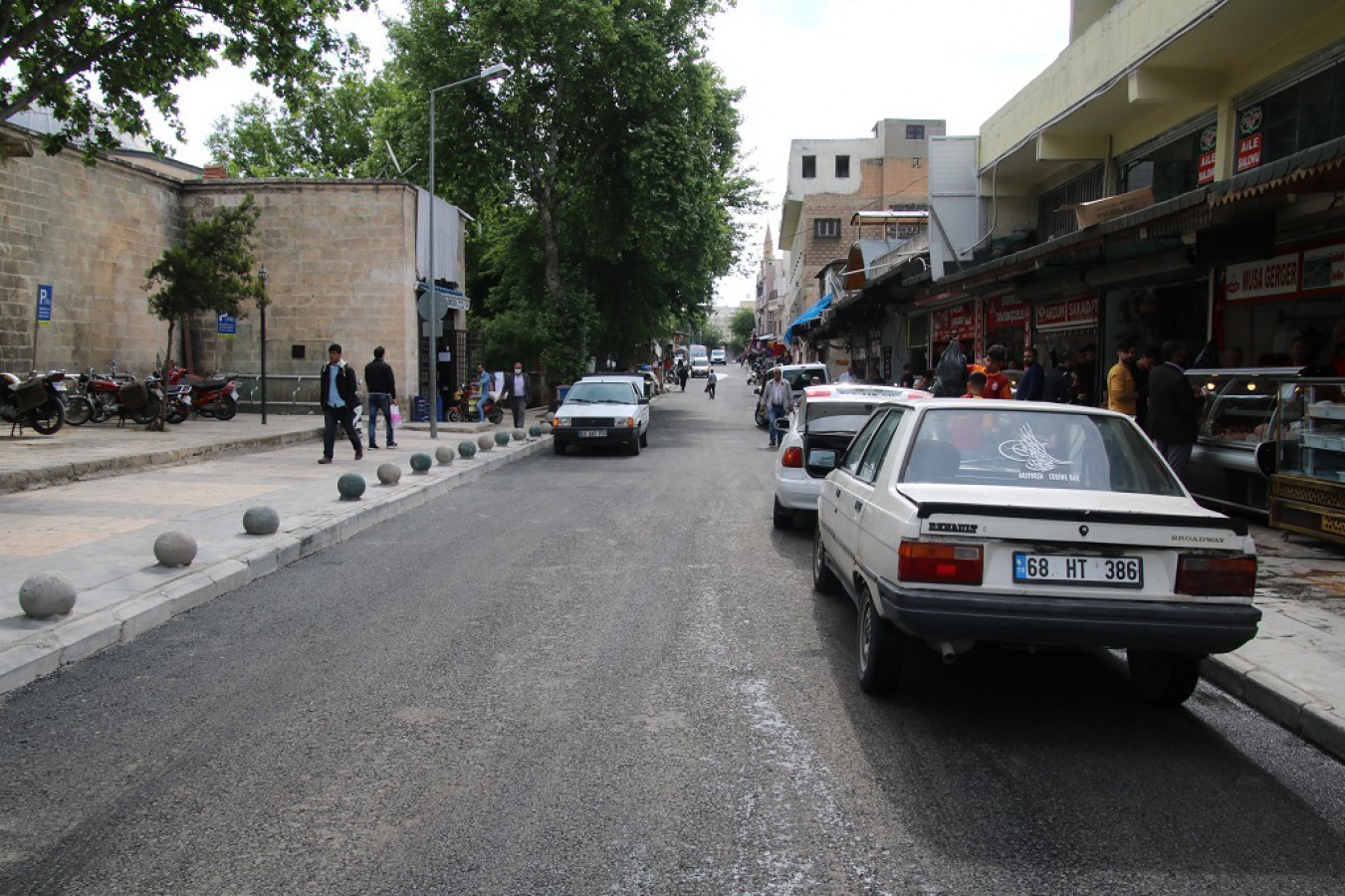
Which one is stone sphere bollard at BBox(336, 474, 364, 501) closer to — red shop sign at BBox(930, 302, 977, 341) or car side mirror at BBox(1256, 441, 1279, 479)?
car side mirror at BBox(1256, 441, 1279, 479)

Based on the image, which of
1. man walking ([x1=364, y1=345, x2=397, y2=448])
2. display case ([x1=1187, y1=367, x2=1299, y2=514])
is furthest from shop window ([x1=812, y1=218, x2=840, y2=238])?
display case ([x1=1187, y1=367, x2=1299, y2=514])

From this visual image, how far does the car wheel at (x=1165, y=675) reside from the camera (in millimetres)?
4766

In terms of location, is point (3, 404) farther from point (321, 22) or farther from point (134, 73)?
point (321, 22)

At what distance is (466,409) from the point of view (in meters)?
26.2

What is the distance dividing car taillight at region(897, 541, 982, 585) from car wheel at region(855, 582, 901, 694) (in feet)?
1.48

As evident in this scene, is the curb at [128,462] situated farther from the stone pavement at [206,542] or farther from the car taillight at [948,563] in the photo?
the car taillight at [948,563]

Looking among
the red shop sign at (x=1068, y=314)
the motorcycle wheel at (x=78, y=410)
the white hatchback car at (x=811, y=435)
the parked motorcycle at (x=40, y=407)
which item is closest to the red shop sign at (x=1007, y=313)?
the red shop sign at (x=1068, y=314)

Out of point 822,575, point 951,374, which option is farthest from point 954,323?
point 822,575

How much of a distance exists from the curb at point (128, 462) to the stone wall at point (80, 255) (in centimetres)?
518

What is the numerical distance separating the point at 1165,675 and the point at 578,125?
30146mm

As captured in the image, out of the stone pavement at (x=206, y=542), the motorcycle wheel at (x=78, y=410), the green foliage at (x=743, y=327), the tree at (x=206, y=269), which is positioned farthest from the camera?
the green foliage at (x=743, y=327)

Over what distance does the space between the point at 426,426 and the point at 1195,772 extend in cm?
2220

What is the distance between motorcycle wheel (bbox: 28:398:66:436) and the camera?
16281mm

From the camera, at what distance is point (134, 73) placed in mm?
13172
